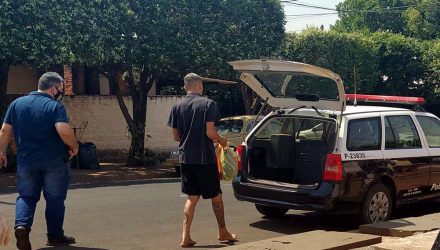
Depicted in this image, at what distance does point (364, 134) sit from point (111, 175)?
9402 mm

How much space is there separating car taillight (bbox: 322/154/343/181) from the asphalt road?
0.97 metres

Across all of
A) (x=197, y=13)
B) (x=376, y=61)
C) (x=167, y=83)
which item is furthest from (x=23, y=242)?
(x=376, y=61)

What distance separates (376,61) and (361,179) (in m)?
23.4

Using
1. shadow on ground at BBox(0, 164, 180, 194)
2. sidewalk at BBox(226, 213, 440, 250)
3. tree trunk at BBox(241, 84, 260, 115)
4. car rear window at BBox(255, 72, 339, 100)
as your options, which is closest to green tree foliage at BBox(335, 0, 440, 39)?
tree trunk at BBox(241, 84, 260, 115)

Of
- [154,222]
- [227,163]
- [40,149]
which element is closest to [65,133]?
[40,149]

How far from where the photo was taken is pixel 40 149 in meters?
6.88

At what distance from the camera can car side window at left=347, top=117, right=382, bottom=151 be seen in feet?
26.6

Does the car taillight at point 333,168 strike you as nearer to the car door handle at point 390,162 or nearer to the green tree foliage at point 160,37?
the car door handle at point 390,162

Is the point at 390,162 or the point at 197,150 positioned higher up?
the point at 197,150

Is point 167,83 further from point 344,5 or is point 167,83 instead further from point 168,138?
point 344,5

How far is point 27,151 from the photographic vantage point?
6898 mm

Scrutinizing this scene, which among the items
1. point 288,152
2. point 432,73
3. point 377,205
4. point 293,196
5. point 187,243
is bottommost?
point 187,243

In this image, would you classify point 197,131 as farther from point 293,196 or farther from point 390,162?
point 390,162

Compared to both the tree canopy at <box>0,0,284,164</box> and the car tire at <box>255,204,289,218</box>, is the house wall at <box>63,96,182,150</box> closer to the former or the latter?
→ the tree canopy at <box>0,0,284,164</box>
